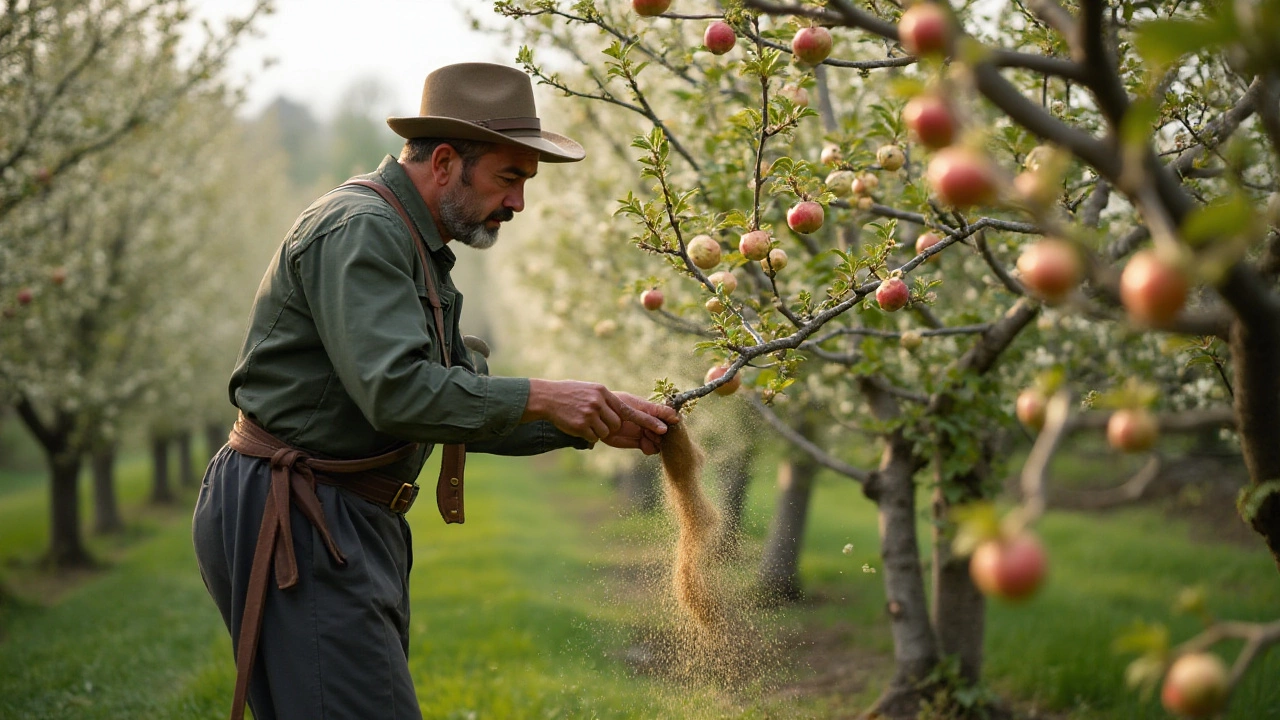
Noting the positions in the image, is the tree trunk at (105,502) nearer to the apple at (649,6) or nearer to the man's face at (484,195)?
the man's face at (484,195)

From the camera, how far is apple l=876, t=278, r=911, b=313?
293cm

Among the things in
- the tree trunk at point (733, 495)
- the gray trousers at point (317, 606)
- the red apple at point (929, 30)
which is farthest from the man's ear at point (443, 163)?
the red apple at point (929, 30)

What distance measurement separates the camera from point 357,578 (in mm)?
2818

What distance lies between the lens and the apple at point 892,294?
2.93 meters

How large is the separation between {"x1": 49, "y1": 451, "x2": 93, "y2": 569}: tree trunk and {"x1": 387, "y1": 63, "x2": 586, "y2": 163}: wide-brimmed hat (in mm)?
9927

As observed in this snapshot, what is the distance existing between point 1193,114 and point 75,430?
11.0m

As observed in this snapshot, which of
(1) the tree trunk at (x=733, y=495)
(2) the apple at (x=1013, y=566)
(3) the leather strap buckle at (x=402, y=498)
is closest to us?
(2) the apple at (x=1013, y=566)

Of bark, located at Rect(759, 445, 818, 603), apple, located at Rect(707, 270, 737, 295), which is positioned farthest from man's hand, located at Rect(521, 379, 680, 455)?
bark, located at Rect(759, 445, 818, 603)

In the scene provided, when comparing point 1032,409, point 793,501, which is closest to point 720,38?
point 1032,409

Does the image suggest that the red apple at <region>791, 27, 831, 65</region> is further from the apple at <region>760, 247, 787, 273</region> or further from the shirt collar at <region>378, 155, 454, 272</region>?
the shirt collar at <region>378, 155, 454, 272</region>

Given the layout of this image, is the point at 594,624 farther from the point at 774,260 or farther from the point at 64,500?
the point at 64,500

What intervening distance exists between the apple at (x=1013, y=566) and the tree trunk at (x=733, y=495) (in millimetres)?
2302

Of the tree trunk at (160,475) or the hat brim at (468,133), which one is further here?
the tree trunk at (160,475)

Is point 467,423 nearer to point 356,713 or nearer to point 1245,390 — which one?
point 356,713
